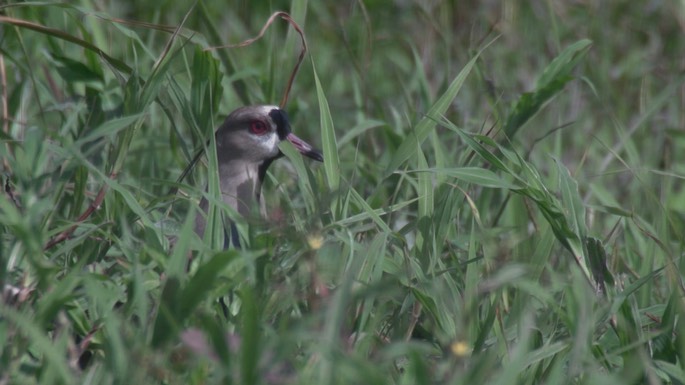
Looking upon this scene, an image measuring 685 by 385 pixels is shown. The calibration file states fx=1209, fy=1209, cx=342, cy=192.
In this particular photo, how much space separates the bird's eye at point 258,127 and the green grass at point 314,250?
0.24m

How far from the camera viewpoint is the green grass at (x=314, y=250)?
7.67ft

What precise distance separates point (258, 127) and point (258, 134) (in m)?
0.03

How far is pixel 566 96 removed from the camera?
5.66 meters

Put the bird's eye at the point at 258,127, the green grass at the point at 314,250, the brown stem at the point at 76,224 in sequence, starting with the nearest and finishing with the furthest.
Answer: the green grass at the point at 314,250
the brown stem at the point at 76,224
the bird's eye at the point at 258,127

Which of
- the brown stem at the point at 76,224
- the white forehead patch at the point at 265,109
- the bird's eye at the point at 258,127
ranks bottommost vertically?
the bird's eye at the point at 258,127

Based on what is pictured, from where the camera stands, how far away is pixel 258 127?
4.20 metres

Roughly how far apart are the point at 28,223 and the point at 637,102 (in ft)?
14.0

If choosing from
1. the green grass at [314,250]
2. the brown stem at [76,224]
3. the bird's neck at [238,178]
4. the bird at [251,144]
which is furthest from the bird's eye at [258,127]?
the brown stem at [76,224]

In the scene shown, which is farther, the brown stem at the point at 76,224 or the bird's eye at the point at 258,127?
the bird's eye at the point at 258,127

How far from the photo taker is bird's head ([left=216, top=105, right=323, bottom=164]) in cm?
421

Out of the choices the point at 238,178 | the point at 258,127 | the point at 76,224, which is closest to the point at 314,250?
the point at 76,224

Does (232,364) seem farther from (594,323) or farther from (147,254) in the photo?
(594,323)

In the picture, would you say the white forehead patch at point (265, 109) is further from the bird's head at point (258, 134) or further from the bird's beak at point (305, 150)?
the bird's beak at point (305, 150)

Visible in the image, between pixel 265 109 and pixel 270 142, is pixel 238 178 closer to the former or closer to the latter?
pixel 270 142
